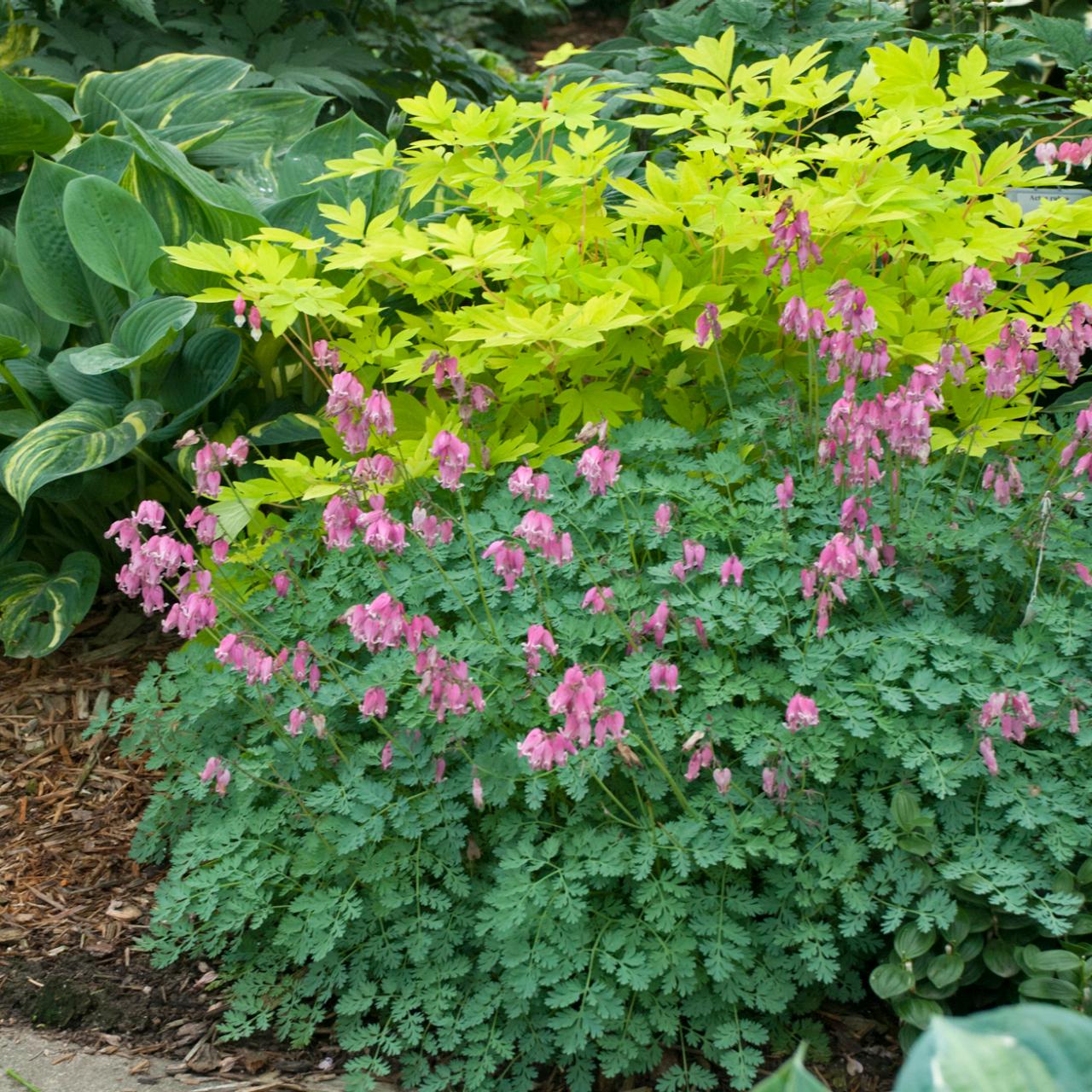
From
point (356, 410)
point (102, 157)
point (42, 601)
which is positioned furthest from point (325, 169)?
point (356, 410)

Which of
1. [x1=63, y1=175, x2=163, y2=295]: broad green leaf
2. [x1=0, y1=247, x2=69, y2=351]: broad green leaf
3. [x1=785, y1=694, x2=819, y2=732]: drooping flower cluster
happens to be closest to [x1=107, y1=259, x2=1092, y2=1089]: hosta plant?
[x1=785, y1=694, x2=819, y2=732]: drooping flower cluster

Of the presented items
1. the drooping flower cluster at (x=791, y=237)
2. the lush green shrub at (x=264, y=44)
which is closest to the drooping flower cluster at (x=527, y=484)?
the drooping flower cluster at (x=791, y=237)

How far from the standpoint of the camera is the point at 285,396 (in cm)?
334

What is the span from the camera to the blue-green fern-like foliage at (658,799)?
6.22ft

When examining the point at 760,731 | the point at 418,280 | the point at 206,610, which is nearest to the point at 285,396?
the point at 418,280

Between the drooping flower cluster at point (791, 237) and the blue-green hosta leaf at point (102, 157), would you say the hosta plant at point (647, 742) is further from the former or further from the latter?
the blue-green hosta leaf at point (102, 157)

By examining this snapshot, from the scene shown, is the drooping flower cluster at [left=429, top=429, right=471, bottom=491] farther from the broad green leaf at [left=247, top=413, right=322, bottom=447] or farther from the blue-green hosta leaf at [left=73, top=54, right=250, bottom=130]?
the blue-green hosta leaf at [left=73, top=54, right=250, bottom=130]

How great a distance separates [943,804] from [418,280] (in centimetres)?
151

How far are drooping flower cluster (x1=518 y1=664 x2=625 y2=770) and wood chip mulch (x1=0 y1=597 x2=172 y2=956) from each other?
1.21 metres

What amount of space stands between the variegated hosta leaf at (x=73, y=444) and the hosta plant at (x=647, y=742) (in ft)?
2.08

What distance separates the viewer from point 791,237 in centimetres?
223

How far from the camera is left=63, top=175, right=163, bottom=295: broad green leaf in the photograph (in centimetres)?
297

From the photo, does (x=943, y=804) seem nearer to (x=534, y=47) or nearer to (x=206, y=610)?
(x=206, y=610)

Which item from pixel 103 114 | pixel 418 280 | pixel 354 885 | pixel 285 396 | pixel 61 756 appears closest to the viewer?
pixel 354 885
